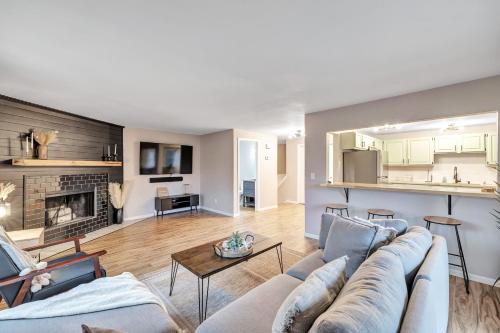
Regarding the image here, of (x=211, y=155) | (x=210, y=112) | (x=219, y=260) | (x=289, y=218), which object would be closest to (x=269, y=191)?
(x=289, y=218)

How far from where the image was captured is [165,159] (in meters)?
5.87

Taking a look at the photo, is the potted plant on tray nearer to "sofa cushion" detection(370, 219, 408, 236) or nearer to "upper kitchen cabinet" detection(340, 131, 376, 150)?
"upper kitchen cabinet" detection(340, 131, 376, 150)

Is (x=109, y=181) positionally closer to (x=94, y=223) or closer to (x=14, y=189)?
(x=94, y=223)

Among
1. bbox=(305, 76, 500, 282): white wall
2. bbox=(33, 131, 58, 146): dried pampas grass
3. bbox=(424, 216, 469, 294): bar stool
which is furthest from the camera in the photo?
bbox=(33, 131, 58, 146): dried pampas grass

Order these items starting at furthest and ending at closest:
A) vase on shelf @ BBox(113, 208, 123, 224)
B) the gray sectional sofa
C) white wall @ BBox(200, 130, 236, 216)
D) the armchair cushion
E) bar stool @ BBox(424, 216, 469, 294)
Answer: white wall @ BBox(200, 130, 236, 216), vase on shelf @ BBox(113, 208, 123, 224), bar stool @ BBox(424, 216, 469, 294), the armchair cushion, the gray sectional sofa

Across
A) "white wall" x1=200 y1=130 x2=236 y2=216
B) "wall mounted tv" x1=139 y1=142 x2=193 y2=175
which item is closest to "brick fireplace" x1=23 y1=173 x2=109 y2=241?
Answer: "wall mounted tv" x1=139 y1=142 x2=193 y2=175

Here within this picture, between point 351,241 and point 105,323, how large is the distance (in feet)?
5.75

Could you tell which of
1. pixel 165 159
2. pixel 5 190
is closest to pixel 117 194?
pixel 165 159

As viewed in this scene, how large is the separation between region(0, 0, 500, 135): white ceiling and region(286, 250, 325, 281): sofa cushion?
6.01ft

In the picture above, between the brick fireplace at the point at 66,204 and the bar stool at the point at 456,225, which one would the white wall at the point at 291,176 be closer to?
the bar stool at the point at 456,225

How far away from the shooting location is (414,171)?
552 cm

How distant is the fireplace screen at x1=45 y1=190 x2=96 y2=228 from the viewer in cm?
386

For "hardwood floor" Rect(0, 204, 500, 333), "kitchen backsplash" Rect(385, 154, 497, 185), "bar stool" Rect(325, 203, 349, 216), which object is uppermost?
"kitchen backsplash" Rect(385, 154, 497, 185)

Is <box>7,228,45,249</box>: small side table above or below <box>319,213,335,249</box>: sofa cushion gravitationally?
below
